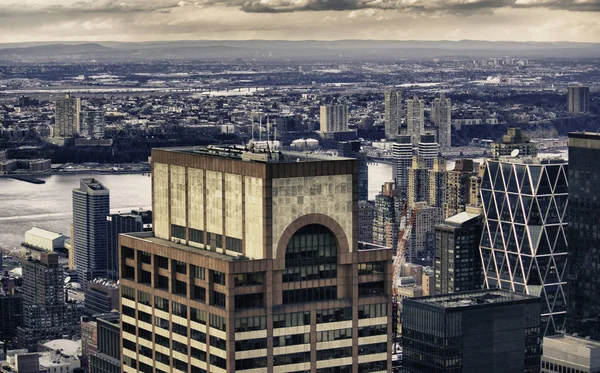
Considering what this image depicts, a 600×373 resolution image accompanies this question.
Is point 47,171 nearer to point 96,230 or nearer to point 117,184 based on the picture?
point 117,184

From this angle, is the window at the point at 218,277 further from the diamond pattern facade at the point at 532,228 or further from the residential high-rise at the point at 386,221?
the residential high-rise at the point at 386,221

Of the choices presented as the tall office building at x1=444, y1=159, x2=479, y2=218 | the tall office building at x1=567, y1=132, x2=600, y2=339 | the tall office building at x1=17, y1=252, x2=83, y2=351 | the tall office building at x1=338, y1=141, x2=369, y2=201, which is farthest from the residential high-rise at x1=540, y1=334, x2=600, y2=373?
the tall office building at x1=338, y1=141, x2=369, y2=201

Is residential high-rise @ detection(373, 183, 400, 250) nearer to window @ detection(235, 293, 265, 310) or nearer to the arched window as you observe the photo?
the arched window

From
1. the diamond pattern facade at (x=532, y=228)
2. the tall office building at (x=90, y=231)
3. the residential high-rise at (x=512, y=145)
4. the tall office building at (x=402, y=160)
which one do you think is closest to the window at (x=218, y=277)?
the diamond pattern facade at (x=532, y=228)

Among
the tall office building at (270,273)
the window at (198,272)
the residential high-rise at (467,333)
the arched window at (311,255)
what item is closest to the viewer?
the tall office building at (270,273)

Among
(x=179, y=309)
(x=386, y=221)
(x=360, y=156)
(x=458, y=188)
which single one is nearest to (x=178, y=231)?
(x=179, y=309)

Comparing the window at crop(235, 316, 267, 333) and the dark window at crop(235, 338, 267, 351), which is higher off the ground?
the window at crop(235, 316, 267, 333)

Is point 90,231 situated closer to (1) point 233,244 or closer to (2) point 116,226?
(2) point 116,226
